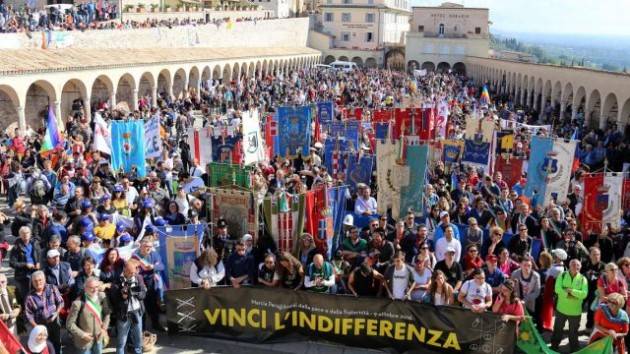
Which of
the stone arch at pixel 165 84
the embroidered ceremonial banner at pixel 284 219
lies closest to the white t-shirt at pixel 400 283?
the embroidered ceremonial banner at pixel 284 219

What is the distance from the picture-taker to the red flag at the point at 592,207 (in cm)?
1038

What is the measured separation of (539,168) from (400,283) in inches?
221

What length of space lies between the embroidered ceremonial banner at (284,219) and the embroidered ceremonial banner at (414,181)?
2.41 metres

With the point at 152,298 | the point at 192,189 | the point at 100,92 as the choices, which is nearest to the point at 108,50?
the point at 100,92

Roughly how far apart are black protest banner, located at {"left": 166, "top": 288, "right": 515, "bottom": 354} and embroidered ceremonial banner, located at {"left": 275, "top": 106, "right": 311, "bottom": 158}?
7.65 m

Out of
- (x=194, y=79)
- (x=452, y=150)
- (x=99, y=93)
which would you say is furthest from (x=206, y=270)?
(x=194, y=79)

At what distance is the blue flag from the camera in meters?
12.9

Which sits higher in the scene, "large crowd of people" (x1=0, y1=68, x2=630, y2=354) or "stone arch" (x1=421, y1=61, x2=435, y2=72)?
"stone arch" (x1=421, y1=61, x2=435, y2=72)

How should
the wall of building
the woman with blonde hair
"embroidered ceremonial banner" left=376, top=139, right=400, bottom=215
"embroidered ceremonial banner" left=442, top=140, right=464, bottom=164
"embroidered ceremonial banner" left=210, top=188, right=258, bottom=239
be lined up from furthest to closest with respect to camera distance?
the wall of building → "embroidered ceremonial banner" left=442, top=140, right=464, bottom=164 → "embroidered ceremonial banner" left=376, top=139, right=400, bottom=215 → "embroidered ceremonial banner" left=210, top=188, right=258, bottom=239 → the woman with blonde hair

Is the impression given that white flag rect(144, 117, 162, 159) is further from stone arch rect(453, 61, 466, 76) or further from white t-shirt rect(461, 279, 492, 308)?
stone arch rect(453, 61, 466, 76)

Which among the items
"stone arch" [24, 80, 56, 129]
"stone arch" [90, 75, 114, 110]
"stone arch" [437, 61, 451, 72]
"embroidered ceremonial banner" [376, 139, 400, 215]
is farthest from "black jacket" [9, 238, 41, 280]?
"stone arch" [437, 61, 451, 72]

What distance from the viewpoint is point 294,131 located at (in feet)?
49.6

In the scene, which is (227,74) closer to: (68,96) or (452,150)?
(68,96)

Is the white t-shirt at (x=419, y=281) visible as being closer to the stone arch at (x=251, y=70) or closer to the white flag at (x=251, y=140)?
the white flag at (x=251, y=140)
